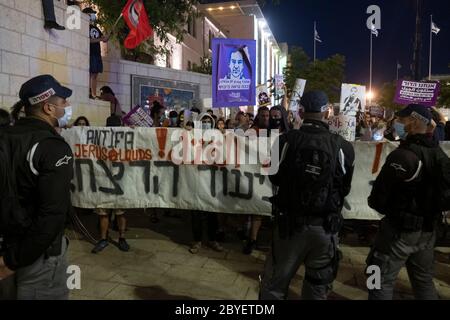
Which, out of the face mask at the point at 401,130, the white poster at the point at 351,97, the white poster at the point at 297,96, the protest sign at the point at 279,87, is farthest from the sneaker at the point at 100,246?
the protest sign at the point at 279,87

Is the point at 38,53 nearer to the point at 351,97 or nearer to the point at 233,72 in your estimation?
the point at 233,72

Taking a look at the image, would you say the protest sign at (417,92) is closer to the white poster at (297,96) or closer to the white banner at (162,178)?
the white poster at (297,96)

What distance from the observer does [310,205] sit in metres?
Result: 2.99

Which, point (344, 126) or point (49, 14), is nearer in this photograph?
point (49, 14)

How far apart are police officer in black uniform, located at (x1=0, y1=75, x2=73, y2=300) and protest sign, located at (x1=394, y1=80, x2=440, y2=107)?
943cm

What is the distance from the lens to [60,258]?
2.56 m

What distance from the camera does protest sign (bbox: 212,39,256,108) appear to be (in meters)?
7.53

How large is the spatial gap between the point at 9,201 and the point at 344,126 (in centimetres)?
798

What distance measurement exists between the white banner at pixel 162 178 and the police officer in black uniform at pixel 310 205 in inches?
107

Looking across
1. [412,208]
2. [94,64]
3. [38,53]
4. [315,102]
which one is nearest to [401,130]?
[412,208]

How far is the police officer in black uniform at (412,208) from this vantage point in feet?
10.2

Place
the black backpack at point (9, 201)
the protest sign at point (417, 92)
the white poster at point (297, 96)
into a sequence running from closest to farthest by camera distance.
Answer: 1. the black backpack at point (9, 201)
2. the protest sign at point (417, 92)
3. the white poster at point (297, 96)

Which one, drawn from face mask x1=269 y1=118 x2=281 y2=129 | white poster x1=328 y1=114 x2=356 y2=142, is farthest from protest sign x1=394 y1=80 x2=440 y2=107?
face mask x1=269 y1=118 x2=281 y2=129
